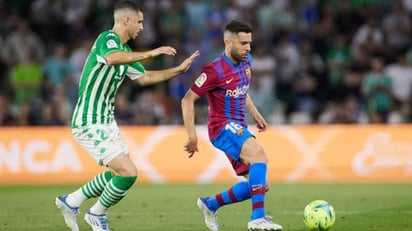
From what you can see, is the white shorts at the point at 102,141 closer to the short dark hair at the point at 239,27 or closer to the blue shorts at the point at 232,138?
the blue shorts at the point at 232,138

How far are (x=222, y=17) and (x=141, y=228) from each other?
11.3m

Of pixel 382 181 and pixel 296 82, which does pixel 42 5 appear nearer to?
pixel 296 82

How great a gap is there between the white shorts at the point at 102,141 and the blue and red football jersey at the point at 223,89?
0.98 metres

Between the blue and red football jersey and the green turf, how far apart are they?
4.15 ft

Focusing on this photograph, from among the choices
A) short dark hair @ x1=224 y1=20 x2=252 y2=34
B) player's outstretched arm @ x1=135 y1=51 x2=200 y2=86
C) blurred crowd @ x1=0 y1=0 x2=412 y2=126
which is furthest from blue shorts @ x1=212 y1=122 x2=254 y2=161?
blurred crowd @ x1=0 y1=0 x2=412 y2=126

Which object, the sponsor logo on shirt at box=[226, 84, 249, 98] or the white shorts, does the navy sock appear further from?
the white shorts

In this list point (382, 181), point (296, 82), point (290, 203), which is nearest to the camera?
point (290, 203)

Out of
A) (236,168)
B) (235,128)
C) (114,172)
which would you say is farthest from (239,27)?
(114,172)

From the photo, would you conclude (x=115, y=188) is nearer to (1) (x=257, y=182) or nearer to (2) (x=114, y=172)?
(2) (x=114, y=172)

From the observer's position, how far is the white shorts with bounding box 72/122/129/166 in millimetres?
9023

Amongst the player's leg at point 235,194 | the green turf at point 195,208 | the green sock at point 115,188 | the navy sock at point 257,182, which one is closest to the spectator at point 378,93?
the green turf at point 195,208

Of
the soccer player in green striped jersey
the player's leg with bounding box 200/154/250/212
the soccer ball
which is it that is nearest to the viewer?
the soccer ball

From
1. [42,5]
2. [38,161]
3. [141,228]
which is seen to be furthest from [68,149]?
[141,228]

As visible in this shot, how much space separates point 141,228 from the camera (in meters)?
9.99
